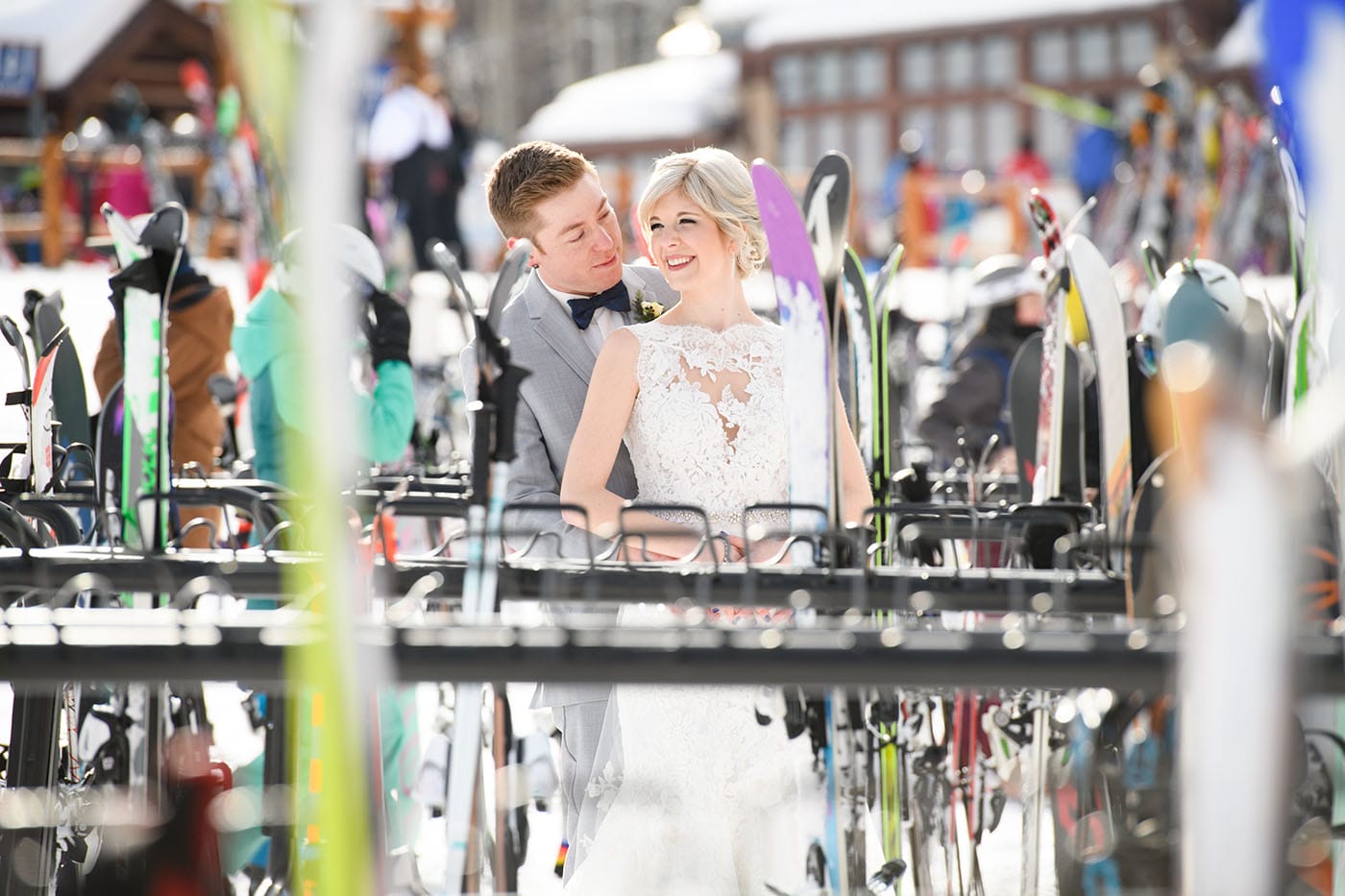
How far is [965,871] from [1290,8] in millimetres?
1745

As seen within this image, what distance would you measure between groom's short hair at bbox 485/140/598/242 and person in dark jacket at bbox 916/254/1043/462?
7.43 ft

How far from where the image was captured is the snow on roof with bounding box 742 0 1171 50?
1603 centimetres

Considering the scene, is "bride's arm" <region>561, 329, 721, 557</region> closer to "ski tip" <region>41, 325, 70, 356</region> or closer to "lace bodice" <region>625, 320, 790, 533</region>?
"lace bodice" <region>625, 320, 790, 533</region>

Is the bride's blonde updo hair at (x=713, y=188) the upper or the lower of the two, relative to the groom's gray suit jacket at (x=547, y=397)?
upper

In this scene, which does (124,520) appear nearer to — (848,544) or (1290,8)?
(848,544)

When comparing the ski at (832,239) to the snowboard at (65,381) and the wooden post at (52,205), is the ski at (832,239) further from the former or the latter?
the wooden post at (52,205)

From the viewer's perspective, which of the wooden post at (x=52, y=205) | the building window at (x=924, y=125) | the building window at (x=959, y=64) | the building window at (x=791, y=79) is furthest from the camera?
the building window at (x=791, y=79)

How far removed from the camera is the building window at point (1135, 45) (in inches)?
620

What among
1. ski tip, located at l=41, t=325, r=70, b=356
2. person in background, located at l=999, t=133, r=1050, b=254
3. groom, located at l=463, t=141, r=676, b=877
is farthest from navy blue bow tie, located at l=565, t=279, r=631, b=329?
person in background, located at l=999, t=133, r=1050, b=254

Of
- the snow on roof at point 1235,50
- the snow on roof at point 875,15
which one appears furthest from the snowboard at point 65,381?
the snow on roof at point 875,15

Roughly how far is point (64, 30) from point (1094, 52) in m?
9.83

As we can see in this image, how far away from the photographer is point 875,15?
55.2 feet

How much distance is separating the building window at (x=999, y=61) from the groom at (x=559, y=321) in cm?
1451

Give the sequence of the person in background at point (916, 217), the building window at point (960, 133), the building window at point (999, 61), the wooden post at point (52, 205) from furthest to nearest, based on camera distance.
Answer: the building window at point (960, 133)
the building window at point (999, 61)
the person in background at point (916, 217)
the wooden post at point (52, 205)
